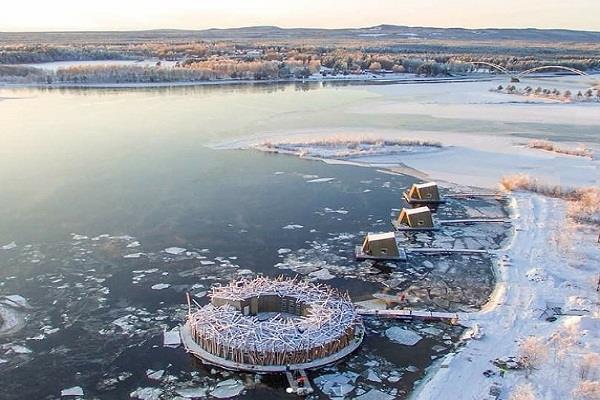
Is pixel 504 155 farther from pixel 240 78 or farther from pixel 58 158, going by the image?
pixel 240 78

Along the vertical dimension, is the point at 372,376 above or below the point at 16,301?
below

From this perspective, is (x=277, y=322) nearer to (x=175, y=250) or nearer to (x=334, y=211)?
(x=175, y=250)

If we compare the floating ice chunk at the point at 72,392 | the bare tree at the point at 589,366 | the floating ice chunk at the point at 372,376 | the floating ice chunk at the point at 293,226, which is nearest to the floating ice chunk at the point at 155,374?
the floating ice chunk at the point at 72,392

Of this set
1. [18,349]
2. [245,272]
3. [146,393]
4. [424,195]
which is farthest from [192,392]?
[424,195]

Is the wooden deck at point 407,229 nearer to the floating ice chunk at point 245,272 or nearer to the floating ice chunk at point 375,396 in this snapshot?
the floating ice chunk at point 245,272

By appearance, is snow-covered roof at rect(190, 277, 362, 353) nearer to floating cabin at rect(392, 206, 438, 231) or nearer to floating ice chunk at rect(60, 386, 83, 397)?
floating ice chunk at rect(60, 386, 83, 397)

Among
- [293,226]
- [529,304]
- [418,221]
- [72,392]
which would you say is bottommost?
[72,392]

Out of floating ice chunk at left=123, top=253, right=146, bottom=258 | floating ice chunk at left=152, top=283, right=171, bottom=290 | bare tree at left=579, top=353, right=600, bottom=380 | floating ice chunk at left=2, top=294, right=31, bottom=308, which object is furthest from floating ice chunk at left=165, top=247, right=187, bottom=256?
bare tree at left=579, top=353, right=600, bottom=380
